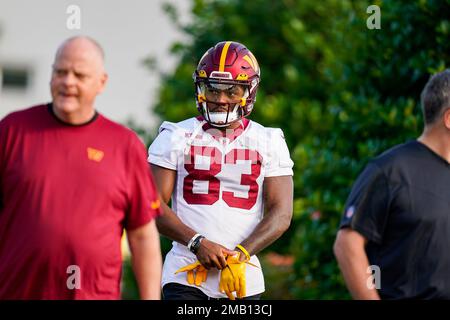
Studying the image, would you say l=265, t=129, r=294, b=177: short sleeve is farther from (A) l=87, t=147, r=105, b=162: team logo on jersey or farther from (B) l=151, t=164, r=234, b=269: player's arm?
(A) l=87, t=147, r=105, b=162: team logo on jersey

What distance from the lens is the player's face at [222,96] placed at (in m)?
8.09

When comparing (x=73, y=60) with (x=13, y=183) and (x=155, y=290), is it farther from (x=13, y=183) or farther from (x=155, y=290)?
(x=155, y=290)

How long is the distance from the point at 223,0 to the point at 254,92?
57.4 ft

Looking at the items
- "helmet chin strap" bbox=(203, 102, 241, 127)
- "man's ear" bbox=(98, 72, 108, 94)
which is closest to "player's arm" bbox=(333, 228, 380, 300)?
"helmet chin strap" bbox=(203, 102, 241, 127)

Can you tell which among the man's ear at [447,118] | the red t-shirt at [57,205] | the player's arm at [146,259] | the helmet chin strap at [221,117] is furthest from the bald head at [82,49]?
the man's ear at [447,118]

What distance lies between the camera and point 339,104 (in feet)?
43.4

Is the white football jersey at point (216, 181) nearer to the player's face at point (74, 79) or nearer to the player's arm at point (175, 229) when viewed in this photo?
the player's arm at point (175, 229)

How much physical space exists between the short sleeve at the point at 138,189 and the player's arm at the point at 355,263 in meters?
1.17

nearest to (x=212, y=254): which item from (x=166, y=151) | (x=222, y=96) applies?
A: (x=166, y=151)

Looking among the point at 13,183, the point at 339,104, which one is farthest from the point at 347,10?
the point at 13,183

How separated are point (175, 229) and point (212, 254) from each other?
1.04ft

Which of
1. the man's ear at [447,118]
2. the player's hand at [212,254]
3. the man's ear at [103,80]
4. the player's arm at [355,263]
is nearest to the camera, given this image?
the man's ear at [103,80]

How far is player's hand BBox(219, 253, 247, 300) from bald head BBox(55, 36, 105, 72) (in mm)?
1960

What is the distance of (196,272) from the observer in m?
8.07
